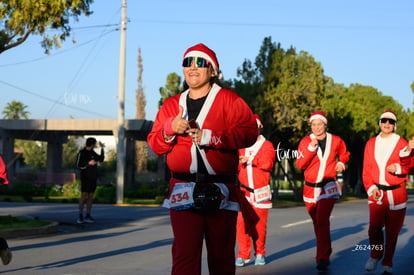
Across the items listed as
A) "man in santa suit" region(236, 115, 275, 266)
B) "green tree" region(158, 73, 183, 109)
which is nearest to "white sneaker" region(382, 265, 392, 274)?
"man in santa suit" region(236, 115, 275, 266)

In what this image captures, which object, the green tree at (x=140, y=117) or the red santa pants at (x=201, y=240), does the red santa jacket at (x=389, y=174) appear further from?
the green tree at (x=140, y=117)

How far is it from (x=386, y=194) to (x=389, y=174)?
26cm

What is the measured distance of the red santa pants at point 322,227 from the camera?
9.49 metres

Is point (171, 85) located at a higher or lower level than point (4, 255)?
higher

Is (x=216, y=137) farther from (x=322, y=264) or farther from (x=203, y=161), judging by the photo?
(x=322, y=264)

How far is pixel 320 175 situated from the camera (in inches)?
385

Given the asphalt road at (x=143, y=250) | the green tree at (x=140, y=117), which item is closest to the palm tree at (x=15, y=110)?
the green tree at (x=140, y=117)

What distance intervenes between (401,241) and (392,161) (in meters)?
4.94

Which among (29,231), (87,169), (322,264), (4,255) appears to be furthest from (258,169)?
(87,169)

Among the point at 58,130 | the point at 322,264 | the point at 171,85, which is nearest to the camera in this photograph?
the point at 322,264

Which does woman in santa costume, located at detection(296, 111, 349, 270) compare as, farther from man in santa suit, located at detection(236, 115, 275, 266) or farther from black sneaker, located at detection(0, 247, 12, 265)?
black sneaker, located at detection(0, 247, 12, 265)

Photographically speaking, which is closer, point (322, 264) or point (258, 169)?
point (322, 264)

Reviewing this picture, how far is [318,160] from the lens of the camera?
9.78m

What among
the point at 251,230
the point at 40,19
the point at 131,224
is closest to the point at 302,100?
the point at 131,224
